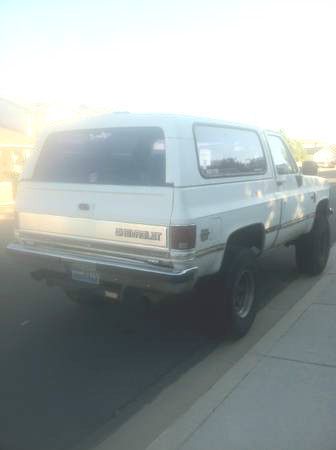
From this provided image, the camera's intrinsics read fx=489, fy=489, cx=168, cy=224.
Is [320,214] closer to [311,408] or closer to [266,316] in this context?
[266,316]

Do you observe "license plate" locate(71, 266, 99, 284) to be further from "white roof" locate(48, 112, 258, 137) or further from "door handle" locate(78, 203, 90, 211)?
"white roof" locate(48, 112, 258, 137)

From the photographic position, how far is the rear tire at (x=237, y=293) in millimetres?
4453

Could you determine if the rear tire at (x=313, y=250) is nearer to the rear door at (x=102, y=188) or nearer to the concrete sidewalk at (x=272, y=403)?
the concrete sidewalk at (x=272, y=403)

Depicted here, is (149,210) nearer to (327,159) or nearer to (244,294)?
(244,294)

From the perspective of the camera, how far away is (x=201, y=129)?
4.36 meters

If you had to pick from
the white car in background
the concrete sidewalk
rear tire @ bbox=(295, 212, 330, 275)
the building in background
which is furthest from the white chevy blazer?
the white car in background

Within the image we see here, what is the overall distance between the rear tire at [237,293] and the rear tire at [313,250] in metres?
2.07

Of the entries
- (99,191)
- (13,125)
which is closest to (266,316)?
(99,191)

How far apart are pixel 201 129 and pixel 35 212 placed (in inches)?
67.0

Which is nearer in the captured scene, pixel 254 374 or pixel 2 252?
pixel 254 374

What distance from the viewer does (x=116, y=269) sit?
3969 millimetres

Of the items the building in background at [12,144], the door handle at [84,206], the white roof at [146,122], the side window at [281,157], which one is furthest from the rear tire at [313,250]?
the building in background at [12,144]

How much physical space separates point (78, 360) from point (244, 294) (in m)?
1.73

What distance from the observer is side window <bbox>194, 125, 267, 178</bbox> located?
14.0ft
